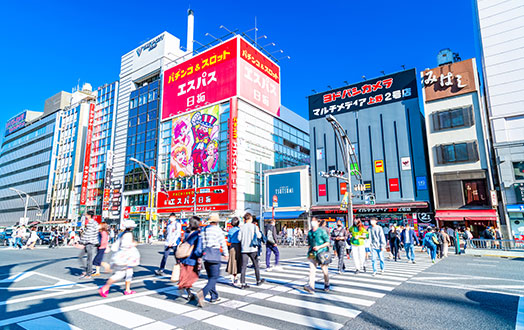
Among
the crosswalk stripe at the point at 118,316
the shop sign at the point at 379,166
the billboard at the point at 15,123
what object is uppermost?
the billboard at the point at 15,123

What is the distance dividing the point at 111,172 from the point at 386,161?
43.8 meters

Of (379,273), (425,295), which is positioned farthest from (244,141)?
(425,295)

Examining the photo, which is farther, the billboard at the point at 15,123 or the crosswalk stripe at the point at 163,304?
the billboard at the point at 15,123

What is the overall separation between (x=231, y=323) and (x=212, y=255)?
1545 millimetres

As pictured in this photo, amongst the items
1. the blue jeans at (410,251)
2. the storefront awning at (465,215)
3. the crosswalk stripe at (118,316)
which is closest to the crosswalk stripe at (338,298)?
the crosswalk stripe at (118,316)

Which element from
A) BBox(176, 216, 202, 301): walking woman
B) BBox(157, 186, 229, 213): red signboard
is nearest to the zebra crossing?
BBox(176, 216, 202, 301): walking woman

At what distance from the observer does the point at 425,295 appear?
668 centimetres

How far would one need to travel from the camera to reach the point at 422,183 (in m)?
A: 28.6

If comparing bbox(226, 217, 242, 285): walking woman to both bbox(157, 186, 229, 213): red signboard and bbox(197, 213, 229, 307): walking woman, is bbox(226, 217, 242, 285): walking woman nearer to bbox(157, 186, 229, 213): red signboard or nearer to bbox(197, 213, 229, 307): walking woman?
bbox(197, 213, 229, 307): walking woman

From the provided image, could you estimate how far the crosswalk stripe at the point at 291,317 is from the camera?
4.66 m

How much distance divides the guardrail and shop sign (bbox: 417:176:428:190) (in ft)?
34.6

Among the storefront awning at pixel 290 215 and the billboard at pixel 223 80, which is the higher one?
the billboard at pixel 223 80

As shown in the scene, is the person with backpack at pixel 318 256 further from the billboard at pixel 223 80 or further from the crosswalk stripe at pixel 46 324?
the billboard at pixel 223 80

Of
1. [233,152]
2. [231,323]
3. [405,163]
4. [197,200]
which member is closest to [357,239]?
[231,323]
